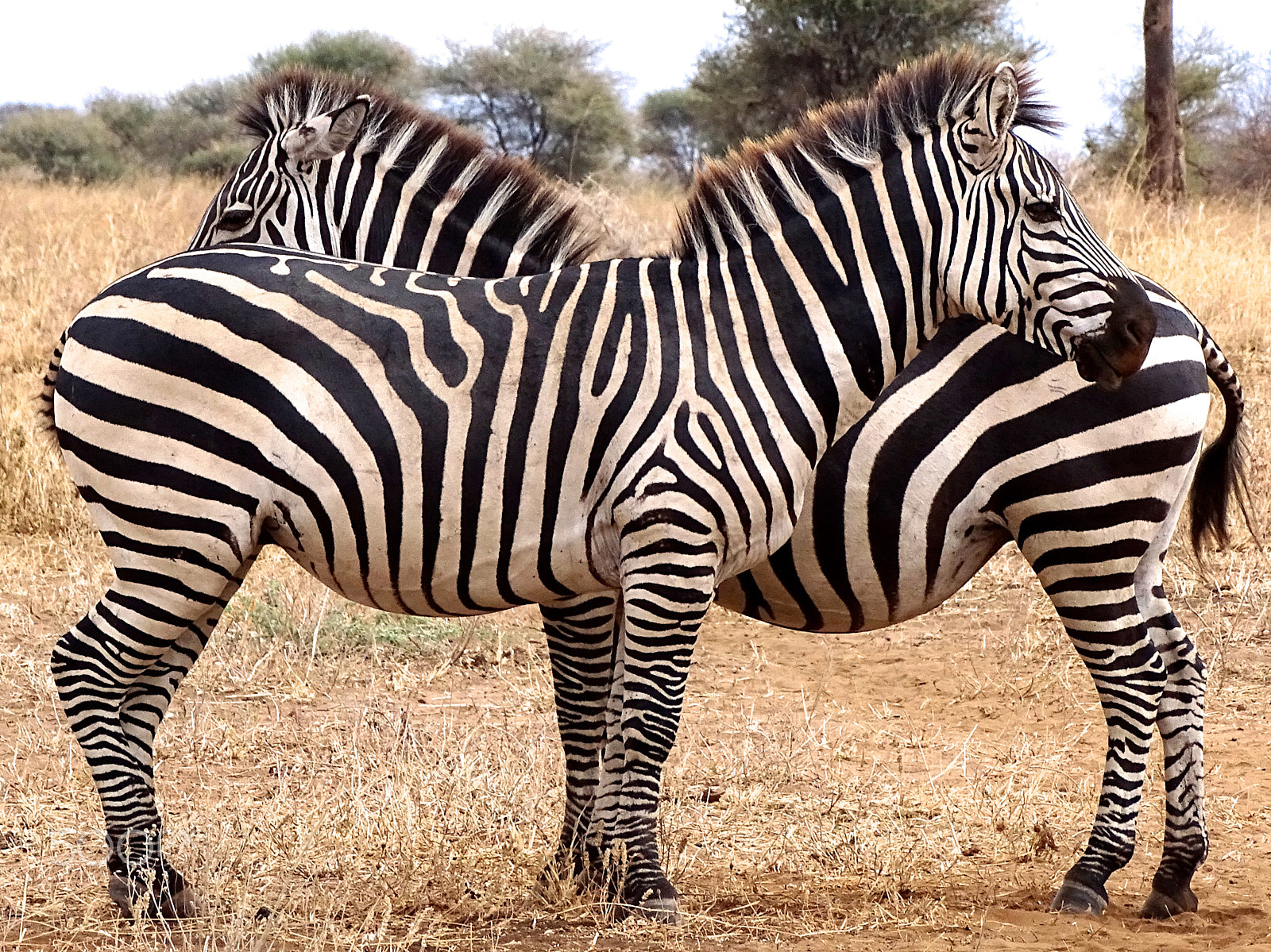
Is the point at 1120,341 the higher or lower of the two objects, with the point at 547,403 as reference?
higher

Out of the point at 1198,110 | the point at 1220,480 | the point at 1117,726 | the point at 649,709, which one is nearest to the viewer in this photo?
the point at 649,709

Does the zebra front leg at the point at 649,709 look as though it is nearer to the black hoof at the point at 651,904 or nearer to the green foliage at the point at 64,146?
the black hoof at the point at 651,904

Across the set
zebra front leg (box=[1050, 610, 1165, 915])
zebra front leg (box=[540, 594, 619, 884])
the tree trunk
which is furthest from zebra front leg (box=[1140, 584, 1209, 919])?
the tree trunk

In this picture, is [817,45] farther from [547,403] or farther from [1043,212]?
[547,403]

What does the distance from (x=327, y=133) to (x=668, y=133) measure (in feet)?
102

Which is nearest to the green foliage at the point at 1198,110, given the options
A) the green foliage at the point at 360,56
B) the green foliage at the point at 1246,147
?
the green foliage at the point at 1246,147

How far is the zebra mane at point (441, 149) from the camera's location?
15.5ft

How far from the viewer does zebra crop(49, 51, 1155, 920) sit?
3.76 m

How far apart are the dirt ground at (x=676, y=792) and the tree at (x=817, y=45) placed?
46.7ft

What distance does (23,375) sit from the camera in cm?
Result: 1130

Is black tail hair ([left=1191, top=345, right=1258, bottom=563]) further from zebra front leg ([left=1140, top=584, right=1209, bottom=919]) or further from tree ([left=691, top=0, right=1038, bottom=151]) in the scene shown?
tree ([left=691, top=0, right=1038, bottom=151])

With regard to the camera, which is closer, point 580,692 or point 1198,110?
point 580,692

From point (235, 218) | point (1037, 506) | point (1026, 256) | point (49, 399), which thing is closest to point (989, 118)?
point (1026, 256)

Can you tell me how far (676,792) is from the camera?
17.9 feet
